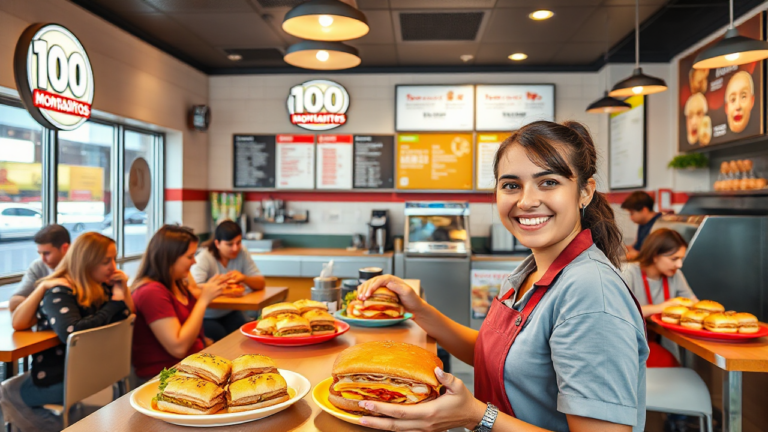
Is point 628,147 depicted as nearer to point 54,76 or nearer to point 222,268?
point 222,268

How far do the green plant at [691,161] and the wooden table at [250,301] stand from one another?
3713mm

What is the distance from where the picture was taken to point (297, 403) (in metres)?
1.26

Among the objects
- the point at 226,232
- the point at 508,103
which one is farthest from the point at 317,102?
the point at 226,232

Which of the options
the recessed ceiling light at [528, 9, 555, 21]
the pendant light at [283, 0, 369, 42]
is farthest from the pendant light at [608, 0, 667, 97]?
the pendant light at [283, 0, 369, 42]

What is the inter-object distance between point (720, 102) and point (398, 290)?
3.65 meters

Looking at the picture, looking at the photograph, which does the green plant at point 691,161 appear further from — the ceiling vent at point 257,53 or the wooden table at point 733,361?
the ceiling vent at point 257,53

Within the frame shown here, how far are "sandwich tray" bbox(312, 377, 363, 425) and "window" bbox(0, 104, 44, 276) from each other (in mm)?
3275

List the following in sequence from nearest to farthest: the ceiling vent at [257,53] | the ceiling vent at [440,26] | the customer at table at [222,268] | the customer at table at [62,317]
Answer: the customer at table at [62,317], the customer at table at [222,268], the ceiling vent at [440,26], the ceiling vent at [257,53]

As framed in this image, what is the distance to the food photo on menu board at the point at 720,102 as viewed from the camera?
3625mm

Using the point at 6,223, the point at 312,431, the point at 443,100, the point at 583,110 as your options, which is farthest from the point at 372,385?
the point at 583,110

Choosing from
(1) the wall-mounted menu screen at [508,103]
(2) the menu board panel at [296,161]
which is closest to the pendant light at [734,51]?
(1) the wall-mounted menu screen at [508,103]

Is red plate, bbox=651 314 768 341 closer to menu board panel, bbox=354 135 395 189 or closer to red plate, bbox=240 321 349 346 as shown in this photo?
red plate, bbox=240 321 349 346

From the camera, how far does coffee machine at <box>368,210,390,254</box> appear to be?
5.76m

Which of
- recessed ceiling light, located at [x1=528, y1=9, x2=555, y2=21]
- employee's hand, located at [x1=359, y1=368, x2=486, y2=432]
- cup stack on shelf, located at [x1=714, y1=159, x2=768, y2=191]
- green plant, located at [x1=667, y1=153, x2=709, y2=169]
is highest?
recessed ceiling light, located at [x1=528, y1=9, x2=555, y2=21]
